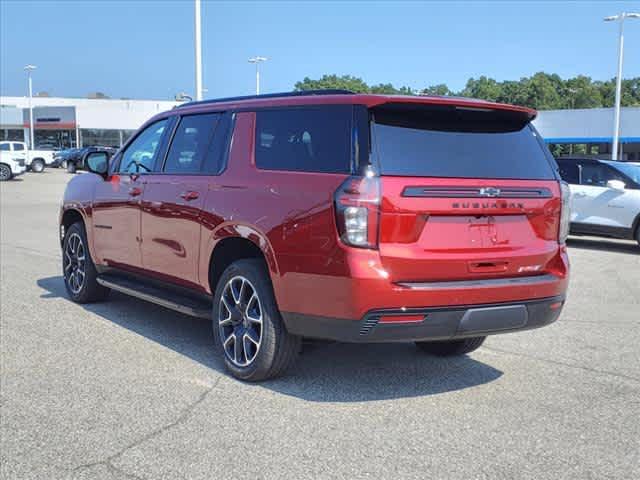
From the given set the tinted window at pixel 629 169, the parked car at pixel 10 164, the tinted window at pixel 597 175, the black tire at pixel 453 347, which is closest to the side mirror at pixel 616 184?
the tinted window at pixel 597 175

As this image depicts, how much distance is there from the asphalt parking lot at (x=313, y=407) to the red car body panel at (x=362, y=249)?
0.69 metres

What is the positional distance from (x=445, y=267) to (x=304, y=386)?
135 cm

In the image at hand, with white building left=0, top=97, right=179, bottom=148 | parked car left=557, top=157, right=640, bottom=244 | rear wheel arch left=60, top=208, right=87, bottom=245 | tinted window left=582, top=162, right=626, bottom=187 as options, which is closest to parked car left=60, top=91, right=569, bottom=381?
rear wheel arch left=60, top=208, right=87, bottom=245

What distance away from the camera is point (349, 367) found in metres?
5.40

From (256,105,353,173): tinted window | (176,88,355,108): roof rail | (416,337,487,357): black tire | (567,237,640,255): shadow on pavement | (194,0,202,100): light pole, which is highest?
(194,0,202,100): light pole

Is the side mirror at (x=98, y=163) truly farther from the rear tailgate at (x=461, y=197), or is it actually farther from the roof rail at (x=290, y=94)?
the rear tailgate at (x=461, y=197)

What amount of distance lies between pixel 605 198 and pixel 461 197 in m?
9.59

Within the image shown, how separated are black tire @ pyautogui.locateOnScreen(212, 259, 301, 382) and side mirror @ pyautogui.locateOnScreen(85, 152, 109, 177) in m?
2.46

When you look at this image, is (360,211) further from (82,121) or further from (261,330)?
(82,121)

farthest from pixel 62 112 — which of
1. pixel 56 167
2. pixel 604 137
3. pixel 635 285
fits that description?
pixel 635 285

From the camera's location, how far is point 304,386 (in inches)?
193

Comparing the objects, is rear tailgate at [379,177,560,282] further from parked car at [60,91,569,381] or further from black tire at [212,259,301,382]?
black tire at [212,259,301,382]

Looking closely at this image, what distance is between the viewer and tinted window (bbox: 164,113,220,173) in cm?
565

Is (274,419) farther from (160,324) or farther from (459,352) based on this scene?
(160,324)
